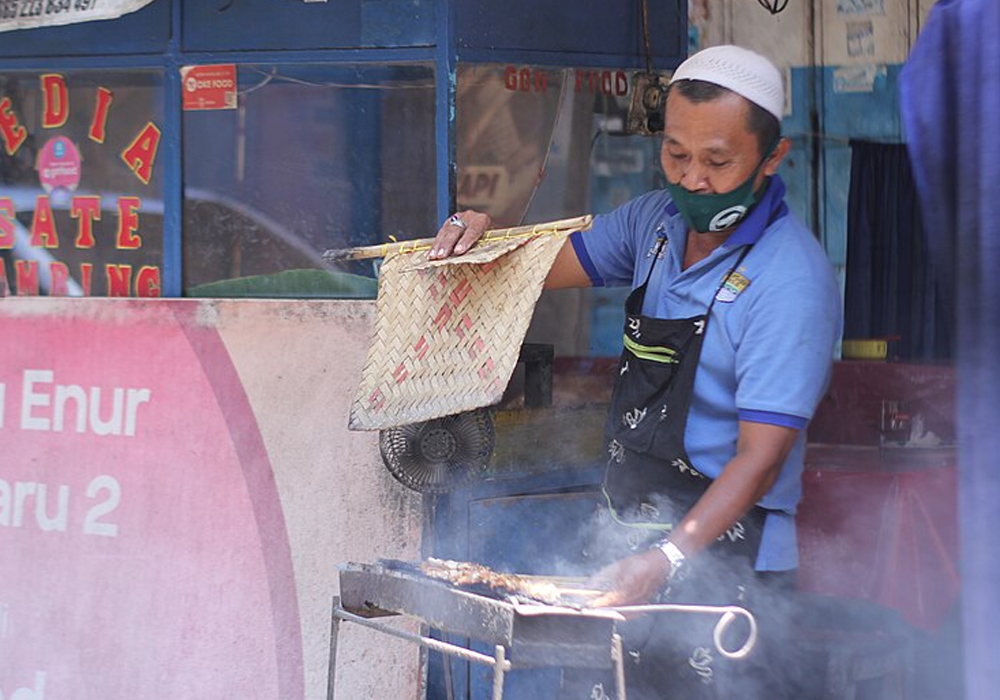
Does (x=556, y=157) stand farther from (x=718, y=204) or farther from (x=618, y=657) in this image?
(x=618, y=657)

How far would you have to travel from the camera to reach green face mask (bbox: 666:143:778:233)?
2.63 meters

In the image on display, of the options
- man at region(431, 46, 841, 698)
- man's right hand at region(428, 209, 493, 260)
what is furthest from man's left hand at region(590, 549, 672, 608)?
man's right hand at region(428, 209, 493, 260)

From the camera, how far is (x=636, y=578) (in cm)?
243

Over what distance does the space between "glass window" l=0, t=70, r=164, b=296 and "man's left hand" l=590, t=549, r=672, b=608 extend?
231 centimetres

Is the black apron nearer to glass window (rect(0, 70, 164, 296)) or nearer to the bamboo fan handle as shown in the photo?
the bamboo fan handle

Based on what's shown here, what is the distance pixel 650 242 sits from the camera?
296 centimetres

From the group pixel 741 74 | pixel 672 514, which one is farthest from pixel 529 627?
pixel 741 74

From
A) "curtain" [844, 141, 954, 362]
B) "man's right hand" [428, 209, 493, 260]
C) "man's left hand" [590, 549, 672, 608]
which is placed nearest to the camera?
"man's left hand" [590, 549, 672, 608]

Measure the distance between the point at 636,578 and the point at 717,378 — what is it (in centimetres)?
52

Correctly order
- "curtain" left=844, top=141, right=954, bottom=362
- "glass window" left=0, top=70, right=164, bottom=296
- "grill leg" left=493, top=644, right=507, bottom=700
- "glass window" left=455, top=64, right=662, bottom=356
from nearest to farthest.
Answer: "grill leg" left=493, top=644, right=507, bottom=700
"glass window" left=455, top=64, right=662, bottom=356
"glass window" left=0, top=70, right=164, bottom=296
"curtain" left=844, top=141, right=954, bottom=362

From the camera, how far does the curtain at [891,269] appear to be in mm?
5551

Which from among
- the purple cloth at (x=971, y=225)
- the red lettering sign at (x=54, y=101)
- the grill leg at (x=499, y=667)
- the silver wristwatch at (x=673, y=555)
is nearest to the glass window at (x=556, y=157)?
the red lettering sign at (x=54, y=101)

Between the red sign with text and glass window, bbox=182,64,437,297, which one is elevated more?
the red sign with text

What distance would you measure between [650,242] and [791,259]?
0.45 metres
